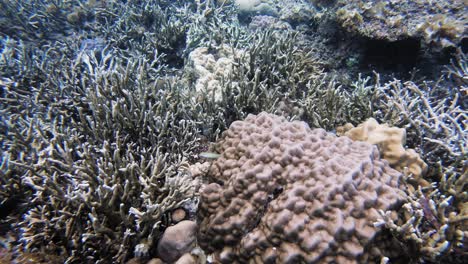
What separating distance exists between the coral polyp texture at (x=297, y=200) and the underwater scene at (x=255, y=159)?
0.04ft

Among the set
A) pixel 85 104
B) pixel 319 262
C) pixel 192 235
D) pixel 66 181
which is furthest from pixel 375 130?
pixel 85 104

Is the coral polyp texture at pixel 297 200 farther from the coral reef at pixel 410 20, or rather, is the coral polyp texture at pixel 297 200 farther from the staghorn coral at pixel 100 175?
the coral reef at pixel 410 20

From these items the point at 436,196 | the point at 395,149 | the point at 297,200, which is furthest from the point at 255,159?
the point at 436,196

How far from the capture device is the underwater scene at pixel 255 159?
2.04 metres

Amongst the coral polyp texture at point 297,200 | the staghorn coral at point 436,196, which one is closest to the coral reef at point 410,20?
the staghorn coral at point 436,196

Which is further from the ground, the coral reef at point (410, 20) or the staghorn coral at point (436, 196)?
the coral reef at point (410, 20)

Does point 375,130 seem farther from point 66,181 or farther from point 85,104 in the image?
point 85,104

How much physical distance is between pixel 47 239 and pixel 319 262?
248cm

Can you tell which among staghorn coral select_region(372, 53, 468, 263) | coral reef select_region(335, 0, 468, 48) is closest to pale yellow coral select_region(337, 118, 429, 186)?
staghorn coral select_region(372, 53, 468, 263)

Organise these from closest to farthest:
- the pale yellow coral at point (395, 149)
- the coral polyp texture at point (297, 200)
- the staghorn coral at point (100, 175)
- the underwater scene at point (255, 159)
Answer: the coral polyp texture at point (297, 200), the underwater scene at point (255, 159), the staghorn coral at point (100, 175), the pale yellow coral at point (395, 149)

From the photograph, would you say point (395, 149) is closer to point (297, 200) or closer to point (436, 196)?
point (436, 196)

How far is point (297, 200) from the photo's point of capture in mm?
2068

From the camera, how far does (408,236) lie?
1.95 meters

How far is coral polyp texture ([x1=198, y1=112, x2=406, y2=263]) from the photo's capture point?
1.93 metres
